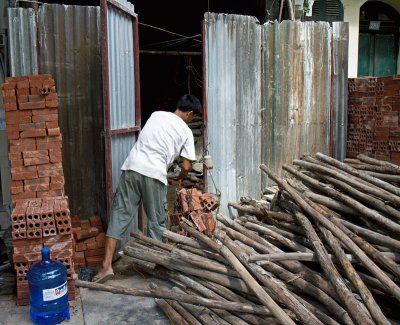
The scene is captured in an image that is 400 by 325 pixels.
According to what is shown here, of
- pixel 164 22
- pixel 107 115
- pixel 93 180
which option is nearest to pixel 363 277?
pixel 107 115

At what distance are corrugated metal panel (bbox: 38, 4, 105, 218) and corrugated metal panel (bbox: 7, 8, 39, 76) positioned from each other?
0.11 m

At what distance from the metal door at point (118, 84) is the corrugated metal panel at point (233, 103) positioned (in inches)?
43.9

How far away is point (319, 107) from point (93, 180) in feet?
13.0

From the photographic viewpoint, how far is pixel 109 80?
554cm

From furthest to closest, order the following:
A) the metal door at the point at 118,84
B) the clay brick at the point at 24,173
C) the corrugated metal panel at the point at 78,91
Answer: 1. the corrugated metal panel at the point at 78,91
2. the metal door at the point at 118,84
3. the clay brick at the point at 24,173

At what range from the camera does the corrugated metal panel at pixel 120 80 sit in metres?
5.69

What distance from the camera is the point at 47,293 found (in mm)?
4051

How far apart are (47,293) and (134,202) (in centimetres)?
166

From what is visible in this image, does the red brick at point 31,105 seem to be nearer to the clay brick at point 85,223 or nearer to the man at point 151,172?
the man at point 151,172

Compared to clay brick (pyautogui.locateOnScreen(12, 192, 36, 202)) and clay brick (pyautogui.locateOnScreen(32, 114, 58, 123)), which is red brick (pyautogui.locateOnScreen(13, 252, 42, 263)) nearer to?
clay brick (pyautogui.locateOnScreen(12, 192, 36, 202))

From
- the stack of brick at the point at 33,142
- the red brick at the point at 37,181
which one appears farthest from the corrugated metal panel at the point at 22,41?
the red brick at the point at 37,181

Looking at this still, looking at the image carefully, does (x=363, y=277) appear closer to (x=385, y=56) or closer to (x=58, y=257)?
(x=58, y=257)

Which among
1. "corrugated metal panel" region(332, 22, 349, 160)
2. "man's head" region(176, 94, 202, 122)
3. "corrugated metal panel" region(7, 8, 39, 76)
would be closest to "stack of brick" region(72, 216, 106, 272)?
"man's head" region(176, 94, 202, 122)

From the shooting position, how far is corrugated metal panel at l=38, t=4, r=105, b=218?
609cm
